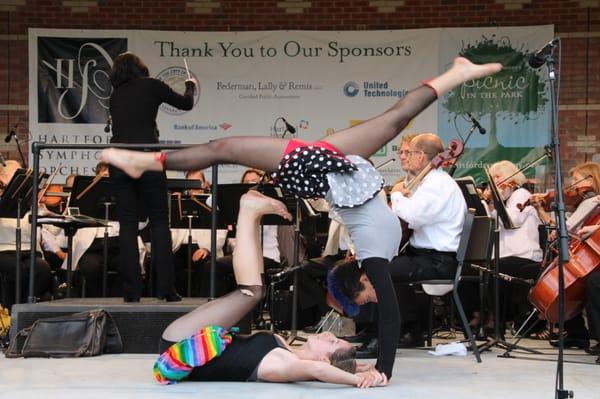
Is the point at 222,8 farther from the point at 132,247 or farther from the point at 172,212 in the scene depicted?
the point at 132,247

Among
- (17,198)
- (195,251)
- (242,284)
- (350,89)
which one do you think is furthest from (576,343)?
(350,89)

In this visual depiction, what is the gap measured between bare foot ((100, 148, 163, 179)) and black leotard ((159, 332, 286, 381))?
0.86m

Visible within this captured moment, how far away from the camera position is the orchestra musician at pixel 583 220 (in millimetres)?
5570

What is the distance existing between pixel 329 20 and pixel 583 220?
495 centimetres

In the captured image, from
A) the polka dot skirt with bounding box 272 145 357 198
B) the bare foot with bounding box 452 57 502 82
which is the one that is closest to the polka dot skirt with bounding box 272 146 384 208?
the polka dot skirt with bounding box 272 145 357 198

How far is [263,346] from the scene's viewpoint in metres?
4.39

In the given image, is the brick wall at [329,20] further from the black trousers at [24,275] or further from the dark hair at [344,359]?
the dark hair at [344,359]

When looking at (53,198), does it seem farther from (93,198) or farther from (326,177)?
(326,177)

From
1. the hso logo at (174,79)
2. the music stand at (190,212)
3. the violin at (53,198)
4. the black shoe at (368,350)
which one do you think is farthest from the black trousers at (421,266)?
the hso logo at (174,79)

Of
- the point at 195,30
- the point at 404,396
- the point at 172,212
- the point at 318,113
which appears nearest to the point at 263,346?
the point at 404,396

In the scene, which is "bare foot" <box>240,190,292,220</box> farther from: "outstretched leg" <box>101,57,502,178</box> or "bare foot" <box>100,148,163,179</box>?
"bare foot" <box>100,148,163,179</box>

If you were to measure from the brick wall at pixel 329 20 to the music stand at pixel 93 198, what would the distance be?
3299 millimetres

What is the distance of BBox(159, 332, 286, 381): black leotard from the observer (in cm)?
439

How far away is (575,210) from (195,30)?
5258 millimetres
